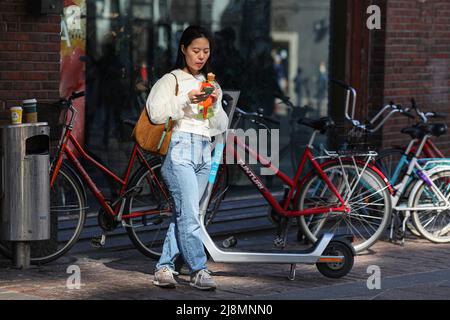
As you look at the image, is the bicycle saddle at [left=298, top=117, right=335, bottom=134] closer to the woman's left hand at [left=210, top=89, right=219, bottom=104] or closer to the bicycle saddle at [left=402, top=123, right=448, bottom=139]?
the bicycle saddle at [left=402, top=123, right=448, bottom=139]

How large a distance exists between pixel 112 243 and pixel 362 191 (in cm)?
204

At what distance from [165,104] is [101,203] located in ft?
5.04

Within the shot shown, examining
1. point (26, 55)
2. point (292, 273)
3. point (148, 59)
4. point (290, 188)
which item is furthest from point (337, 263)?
point (148, 59)

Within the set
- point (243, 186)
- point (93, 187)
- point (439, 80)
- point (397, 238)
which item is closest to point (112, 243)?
point (93, 187)

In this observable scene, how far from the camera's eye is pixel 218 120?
757 cm

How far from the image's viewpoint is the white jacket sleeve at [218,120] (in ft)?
24.7

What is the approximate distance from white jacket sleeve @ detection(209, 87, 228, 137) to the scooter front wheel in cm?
118

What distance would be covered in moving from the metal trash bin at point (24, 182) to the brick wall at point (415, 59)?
4.19 metres

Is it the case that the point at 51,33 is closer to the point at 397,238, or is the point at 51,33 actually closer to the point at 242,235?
the point at 242,235

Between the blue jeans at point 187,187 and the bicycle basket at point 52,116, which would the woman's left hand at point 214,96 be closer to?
the blue jeans at point 187,187

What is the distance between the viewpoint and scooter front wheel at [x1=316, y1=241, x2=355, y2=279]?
26.4 feet

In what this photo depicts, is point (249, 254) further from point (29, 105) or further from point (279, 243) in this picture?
point (29, 105)

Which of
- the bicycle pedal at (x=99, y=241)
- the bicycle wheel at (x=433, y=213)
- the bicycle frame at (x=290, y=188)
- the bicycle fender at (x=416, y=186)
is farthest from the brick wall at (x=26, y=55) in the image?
the bicycle wheel at (x=433, y=213)

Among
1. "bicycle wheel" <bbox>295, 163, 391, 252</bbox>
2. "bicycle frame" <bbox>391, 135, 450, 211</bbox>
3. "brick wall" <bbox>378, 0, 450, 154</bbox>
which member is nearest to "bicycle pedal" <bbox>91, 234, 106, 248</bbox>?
"bicycle wheel" <bbox>295, 163, 391, 252</bbox>
